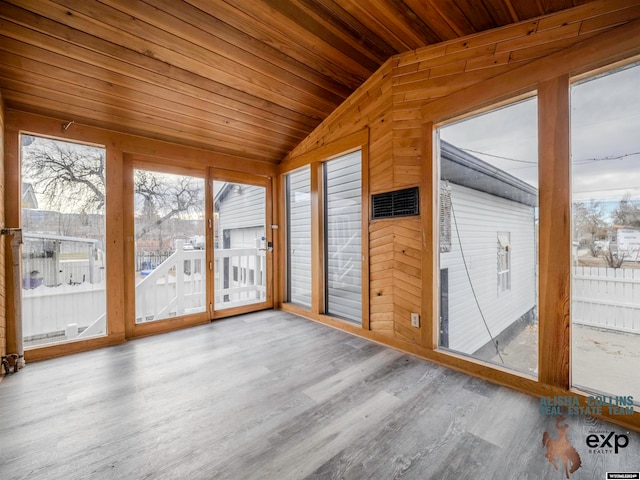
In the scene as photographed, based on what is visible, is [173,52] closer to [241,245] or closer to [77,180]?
[77,180]

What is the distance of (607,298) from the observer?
1.87 m

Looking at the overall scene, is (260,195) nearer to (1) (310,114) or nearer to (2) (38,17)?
(1) (310,114)

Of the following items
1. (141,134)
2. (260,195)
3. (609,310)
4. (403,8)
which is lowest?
(609,310)

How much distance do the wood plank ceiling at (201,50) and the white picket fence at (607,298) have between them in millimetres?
1813

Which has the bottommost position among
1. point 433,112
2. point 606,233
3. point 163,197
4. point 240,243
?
point 240,243

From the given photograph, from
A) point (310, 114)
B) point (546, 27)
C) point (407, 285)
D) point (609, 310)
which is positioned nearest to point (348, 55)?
point (310, 114)

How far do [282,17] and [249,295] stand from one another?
3.53 m

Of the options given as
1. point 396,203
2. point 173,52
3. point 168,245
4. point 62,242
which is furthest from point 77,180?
point 396,203

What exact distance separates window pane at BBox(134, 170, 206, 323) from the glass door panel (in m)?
0.23

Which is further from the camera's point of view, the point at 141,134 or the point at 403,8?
the point at 141,134

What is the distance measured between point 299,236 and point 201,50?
2614 millimetres

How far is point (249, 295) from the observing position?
4.40 m

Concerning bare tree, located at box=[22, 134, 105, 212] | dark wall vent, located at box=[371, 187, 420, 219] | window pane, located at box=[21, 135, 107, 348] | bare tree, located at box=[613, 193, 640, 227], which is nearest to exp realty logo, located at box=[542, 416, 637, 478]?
bare tree, located at box=[613, 193, 640, 227]

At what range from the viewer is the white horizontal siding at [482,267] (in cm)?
266
